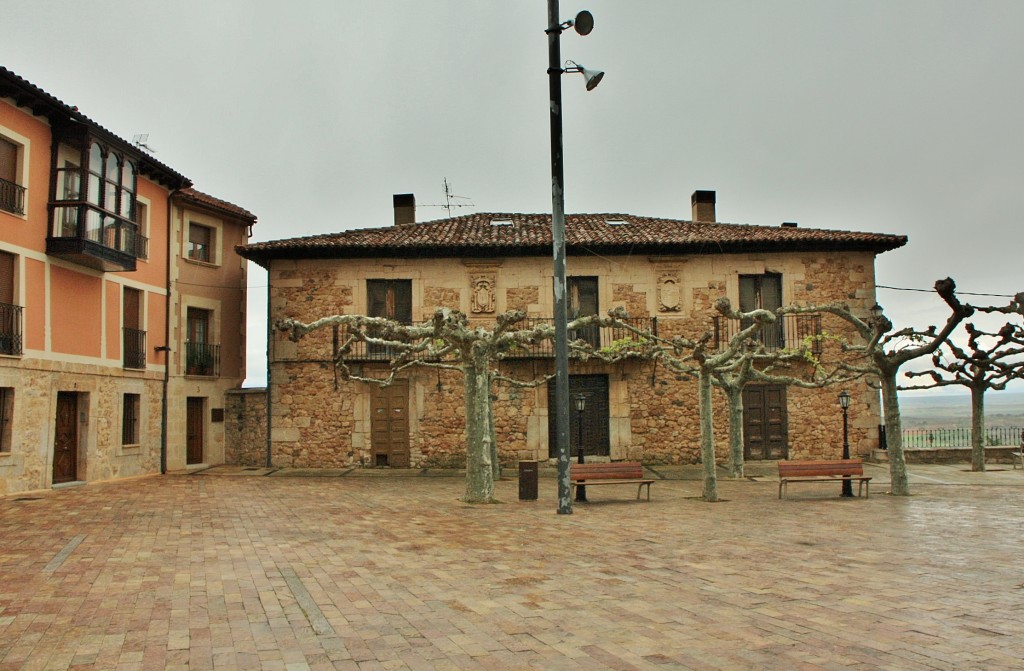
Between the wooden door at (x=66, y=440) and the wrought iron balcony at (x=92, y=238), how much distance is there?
2.94 m

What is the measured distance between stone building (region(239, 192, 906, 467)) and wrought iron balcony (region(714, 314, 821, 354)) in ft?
0.18

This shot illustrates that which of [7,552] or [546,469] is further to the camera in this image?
[546,469]

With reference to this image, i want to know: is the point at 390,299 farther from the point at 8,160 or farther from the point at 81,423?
the point at 8,160

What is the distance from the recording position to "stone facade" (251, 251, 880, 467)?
2141 centimetres

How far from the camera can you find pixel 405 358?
20219 mm

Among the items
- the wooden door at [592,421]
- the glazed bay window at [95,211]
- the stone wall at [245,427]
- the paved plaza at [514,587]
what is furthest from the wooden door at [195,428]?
the wooden door at [592,421]

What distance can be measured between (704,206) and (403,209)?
31.2 feet

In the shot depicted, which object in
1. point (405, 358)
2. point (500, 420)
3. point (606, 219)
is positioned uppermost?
point (606, 219)

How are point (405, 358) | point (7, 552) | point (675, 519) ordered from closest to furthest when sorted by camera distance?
1. point (7, 552)
2. point (675, 519)
3. point (405, 358)

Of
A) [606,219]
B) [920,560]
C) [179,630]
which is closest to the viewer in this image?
[179,630]

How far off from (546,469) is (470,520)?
32.6 ft

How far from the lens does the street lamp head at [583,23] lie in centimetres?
1185

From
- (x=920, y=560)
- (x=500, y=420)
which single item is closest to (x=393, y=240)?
(x=500, y=420)

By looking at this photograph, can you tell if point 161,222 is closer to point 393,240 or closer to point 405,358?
point 393,240
